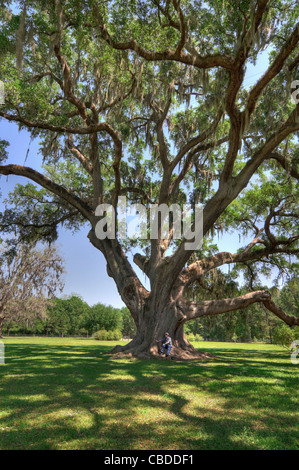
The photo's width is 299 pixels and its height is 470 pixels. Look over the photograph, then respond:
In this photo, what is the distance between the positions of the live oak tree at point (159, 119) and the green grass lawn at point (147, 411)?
515 centimetres

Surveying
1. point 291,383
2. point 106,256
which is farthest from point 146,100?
point 291,383

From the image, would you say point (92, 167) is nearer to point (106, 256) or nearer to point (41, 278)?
point (106, 256)

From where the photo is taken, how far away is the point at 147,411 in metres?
4.40

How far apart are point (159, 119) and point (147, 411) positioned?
503 inches

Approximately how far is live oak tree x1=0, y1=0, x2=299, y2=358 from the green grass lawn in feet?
16.9

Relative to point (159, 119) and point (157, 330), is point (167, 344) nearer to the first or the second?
point (157, 330)

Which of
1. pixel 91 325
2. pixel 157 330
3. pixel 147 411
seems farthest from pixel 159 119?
pixel 91 325

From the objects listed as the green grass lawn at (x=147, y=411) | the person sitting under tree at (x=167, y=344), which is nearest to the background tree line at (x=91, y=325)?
the person sitting under tree at (x=167, y=344)

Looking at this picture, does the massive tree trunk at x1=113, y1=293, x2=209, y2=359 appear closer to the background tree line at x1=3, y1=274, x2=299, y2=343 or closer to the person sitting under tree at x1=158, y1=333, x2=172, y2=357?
the person sitting under tree at x1=158, y1=333, x2=172, y2=357

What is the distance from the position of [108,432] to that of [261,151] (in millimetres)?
9591

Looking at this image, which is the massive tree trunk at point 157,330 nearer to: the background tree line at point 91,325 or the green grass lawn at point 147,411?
the green grass lawn at point 147,411

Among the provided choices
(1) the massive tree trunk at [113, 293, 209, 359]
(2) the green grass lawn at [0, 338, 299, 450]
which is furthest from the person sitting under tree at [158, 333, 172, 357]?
(2) the green grass lawn at [0, 338, 299, 450]

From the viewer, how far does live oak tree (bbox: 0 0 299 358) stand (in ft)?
27.1

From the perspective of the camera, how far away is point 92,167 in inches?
559
